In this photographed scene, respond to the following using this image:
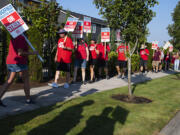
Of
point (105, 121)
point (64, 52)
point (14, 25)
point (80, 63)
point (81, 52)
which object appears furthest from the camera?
point (80, 63)

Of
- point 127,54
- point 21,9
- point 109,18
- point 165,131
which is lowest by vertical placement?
point 165,131

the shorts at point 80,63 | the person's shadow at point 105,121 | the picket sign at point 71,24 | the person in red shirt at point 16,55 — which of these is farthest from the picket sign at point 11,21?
the picket sign at point 71,24

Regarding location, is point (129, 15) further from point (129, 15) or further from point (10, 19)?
point (10, 19)

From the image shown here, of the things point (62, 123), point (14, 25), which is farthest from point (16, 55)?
point (62, 123)

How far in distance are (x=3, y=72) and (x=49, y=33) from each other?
7.94 ft

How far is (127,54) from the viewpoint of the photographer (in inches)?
243

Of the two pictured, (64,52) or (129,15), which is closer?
(129,15)

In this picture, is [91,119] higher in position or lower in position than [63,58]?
lower

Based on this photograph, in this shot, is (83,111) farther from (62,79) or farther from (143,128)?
(62,79)

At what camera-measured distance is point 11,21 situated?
4.26 metres

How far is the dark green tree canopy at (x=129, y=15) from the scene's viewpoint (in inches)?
225

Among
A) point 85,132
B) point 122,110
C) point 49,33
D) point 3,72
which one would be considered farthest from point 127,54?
point 3,72

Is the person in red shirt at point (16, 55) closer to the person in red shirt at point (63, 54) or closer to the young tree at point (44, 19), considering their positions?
the person in red shirt at point (63, 54)

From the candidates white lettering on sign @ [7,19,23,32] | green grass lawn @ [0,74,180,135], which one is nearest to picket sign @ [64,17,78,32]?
green grass lawn @ [0,74,180,135]
